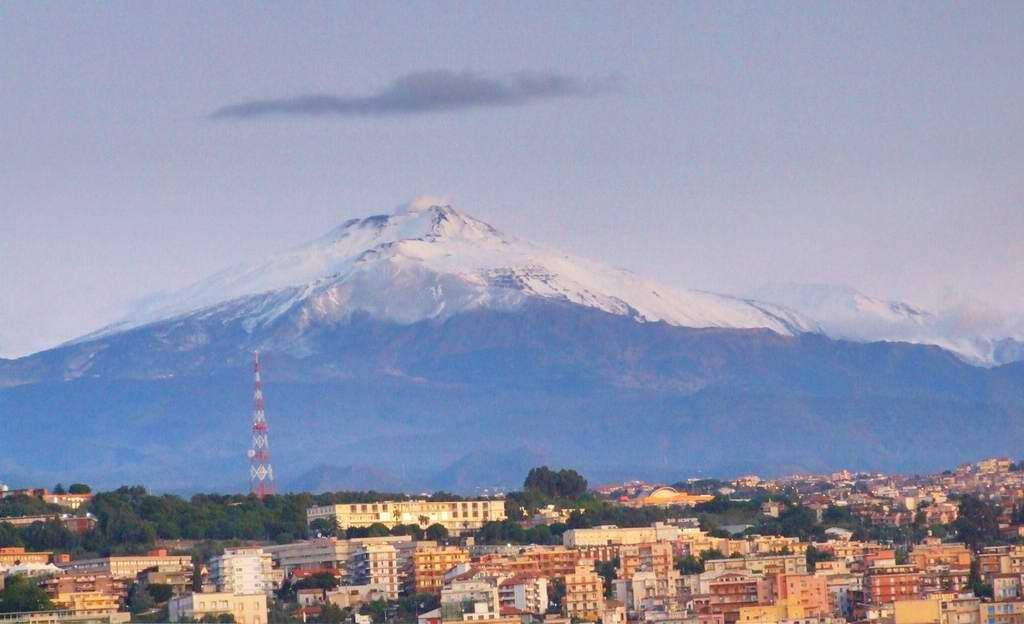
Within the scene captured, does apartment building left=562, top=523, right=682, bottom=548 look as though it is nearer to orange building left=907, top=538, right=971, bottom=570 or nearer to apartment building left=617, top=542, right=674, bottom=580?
apartment building left=617, top=542, right=674, bottom=580

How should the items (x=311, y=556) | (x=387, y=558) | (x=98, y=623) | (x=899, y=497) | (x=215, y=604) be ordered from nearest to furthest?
(x=98, y=623), (x=215, y=604), (x=387, y=558), (x=311, y=556), (x=899, y=497)

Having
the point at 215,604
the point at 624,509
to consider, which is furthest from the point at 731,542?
the point at 215,604

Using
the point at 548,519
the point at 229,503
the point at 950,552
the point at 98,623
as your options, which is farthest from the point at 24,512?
the point at 98,623

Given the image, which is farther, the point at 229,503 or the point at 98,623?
the point at 229,503

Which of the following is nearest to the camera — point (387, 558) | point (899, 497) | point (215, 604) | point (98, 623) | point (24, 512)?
point (98, 623)

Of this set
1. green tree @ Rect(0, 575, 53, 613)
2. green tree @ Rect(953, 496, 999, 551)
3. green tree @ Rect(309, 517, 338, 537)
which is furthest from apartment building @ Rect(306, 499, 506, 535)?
green tree @ Rect(0, 575, 53, 613)

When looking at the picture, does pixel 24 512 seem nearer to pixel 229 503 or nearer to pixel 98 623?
pixel 229 503
